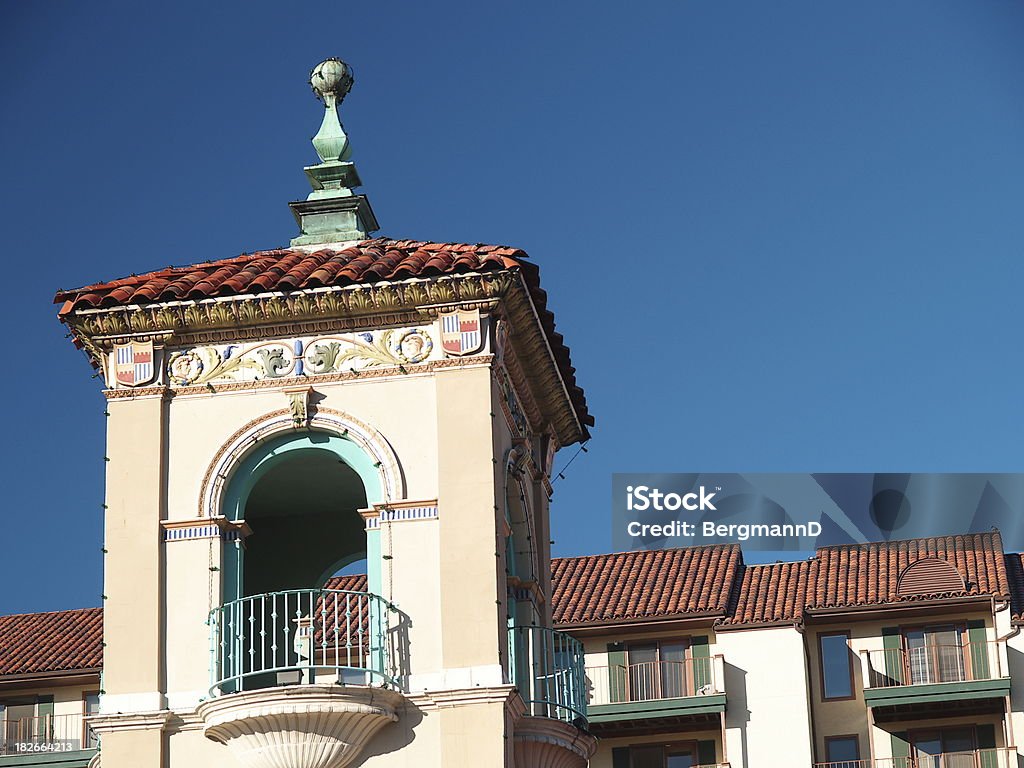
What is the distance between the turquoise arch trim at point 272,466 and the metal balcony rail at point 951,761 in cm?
3200

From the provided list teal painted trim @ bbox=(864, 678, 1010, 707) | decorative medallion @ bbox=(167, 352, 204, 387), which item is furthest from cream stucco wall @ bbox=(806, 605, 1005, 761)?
decorative medallion @ bbox=(167, 352, 204, 387)

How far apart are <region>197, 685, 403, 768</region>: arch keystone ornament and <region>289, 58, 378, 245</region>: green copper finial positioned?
21.7ft

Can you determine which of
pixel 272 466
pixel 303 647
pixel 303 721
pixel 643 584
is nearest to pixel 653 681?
pixel 643 584

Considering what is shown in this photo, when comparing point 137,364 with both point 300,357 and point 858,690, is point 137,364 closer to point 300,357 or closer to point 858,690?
point 300,357

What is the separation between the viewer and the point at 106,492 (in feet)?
80.9

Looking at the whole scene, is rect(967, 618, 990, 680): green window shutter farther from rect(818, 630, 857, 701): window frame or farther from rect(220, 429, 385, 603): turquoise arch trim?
rect(220, 429, 385, 603): turquoise arch trim

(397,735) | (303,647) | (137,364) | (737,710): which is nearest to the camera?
(397,735)

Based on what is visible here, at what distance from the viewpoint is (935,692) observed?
5381 centimetres

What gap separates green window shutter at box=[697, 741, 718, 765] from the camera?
54.9m

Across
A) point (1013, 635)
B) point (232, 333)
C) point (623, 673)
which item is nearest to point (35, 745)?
point (623, 673)

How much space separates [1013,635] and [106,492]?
34.4 meters

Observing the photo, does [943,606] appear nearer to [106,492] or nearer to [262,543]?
[262,543]

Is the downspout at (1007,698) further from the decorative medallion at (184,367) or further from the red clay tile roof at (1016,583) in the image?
the decorative medallion at (184,367)

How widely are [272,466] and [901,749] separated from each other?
3334 centimetres
